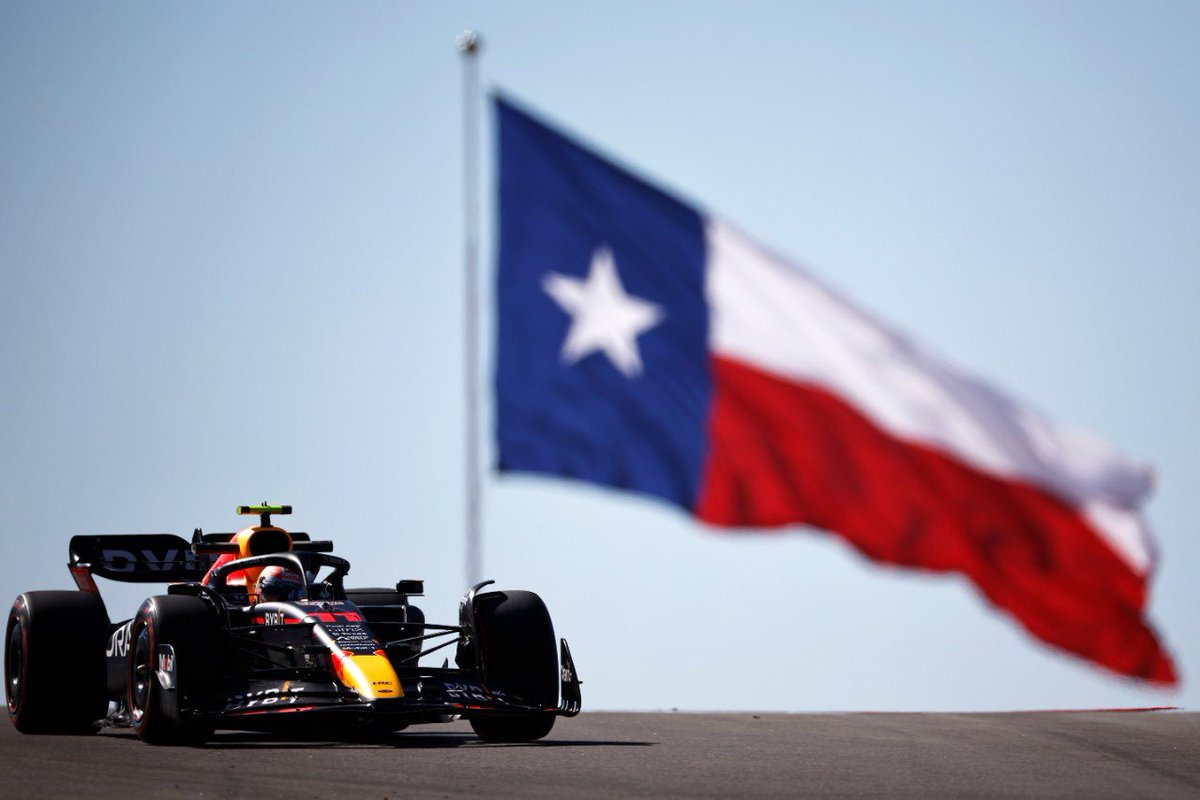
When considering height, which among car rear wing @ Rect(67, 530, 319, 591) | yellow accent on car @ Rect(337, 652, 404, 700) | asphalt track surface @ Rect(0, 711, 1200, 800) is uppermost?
A: car rear wing @ Rect(67, 530, 319, 591)

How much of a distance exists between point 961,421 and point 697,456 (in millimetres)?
1675

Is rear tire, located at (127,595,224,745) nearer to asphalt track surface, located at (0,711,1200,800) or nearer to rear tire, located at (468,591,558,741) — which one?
asphalt track surface, located at (0,711,1200,800)

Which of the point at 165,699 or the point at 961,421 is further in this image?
the point at 165,699

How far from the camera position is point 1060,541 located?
419 inches

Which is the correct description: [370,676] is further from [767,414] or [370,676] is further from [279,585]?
[767,414]

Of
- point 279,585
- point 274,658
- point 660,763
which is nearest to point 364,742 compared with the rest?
point 274,658

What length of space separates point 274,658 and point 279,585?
64 cm

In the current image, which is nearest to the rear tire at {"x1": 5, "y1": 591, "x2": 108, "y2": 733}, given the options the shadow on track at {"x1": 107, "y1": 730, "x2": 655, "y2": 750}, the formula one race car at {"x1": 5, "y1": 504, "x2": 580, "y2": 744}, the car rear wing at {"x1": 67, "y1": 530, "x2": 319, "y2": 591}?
the formula one race car at {"x1": 5, "y1": 504, "x2": 580, "y2": 744}

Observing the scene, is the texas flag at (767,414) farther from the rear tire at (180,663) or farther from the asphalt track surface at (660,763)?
the rear tire at (180,663)

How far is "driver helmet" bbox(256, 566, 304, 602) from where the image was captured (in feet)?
48.0

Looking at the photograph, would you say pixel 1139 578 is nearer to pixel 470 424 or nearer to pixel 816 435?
pixel 816 435

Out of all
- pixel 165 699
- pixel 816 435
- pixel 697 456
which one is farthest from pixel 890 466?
pixel 165 699

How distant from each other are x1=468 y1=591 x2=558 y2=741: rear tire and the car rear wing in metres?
3.44

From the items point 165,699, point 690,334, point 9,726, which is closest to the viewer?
point 690,334
